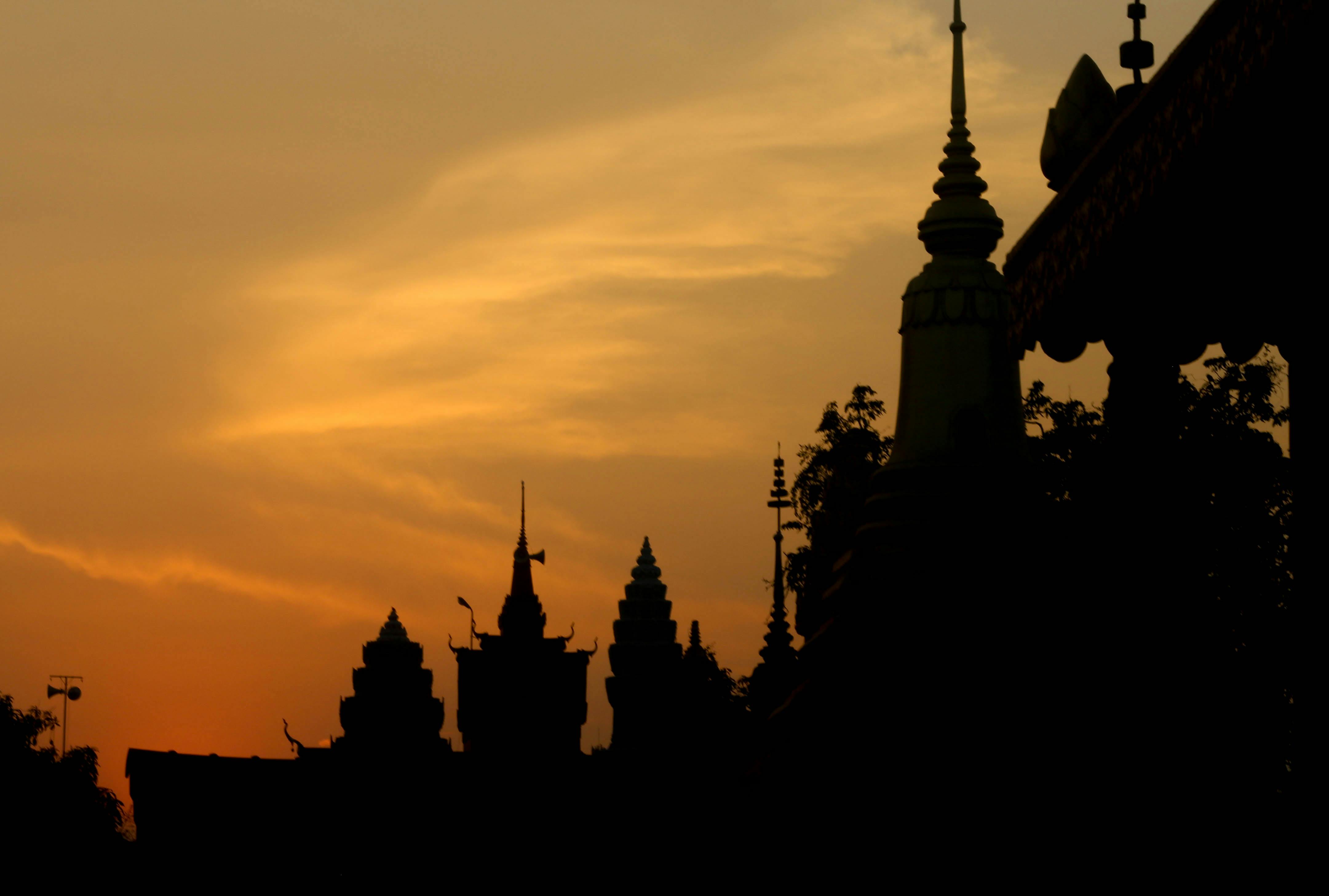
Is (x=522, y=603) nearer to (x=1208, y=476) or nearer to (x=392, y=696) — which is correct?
(x=392, y=696)

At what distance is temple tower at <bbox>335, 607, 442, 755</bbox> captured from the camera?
82.4 meters

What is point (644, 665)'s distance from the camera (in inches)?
2908

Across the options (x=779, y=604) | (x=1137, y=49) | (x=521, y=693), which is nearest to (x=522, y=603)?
(x=521, y=693)

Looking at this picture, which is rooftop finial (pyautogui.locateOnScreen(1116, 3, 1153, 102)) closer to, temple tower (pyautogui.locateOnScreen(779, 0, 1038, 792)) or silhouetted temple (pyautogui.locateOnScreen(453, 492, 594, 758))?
temple tower (pyautogui.locateOnScreen(779, 0, 1038, 792))

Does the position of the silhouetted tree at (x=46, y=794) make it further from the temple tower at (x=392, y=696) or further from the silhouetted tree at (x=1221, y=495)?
the temple tower at (x=392, y=696)

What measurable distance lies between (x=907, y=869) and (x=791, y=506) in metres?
24.4

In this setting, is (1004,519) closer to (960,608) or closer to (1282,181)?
(960,608)

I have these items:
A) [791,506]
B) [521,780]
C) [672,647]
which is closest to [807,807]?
[791,506]

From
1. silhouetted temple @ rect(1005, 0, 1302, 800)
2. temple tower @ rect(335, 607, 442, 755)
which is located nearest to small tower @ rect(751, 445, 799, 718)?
silhouetted temple @ rect(1005, 0, 1302, 800)

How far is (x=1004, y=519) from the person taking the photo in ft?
72.7

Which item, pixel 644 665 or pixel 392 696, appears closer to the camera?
pixel 644 665

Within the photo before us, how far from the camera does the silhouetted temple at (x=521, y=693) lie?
7481cm

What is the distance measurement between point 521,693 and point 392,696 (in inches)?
399

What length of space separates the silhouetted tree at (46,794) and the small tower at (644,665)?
28541 mm
